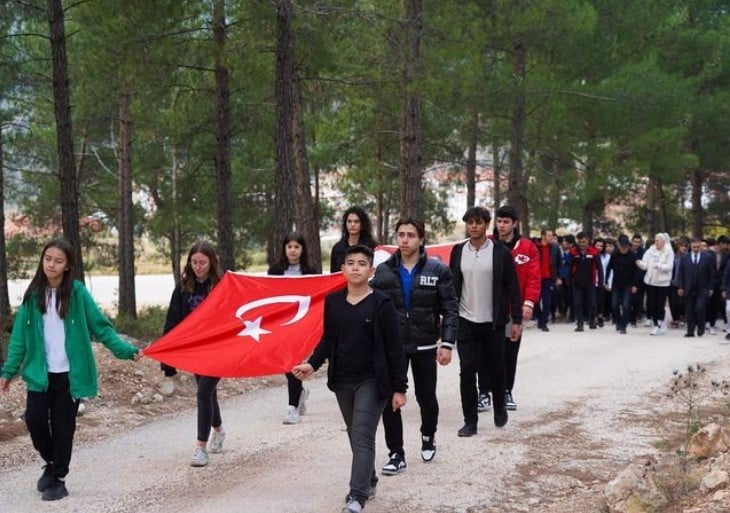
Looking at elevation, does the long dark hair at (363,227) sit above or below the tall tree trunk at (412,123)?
below

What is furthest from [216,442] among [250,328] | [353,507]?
[353,507]

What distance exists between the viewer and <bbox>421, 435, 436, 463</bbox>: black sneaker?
8.08m

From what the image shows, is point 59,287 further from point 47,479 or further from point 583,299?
point 583,299

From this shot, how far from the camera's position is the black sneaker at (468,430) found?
906 cm

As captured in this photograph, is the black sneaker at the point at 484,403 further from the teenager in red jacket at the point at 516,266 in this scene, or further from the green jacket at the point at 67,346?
the green jacket at the point at 67,346

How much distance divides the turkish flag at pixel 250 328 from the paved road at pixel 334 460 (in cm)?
80

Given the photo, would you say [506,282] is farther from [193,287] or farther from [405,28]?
[405,28]

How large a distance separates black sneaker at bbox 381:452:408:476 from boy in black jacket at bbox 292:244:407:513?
1050 millimetres

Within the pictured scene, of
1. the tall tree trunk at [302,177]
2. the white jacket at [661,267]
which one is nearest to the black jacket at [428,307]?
the tall tree trunk at [302,177]

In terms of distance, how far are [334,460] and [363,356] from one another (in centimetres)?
196

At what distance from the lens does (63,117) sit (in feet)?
42.1

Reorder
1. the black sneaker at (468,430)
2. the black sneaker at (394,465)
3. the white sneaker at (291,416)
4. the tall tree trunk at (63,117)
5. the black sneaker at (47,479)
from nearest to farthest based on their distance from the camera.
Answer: the black sneaker at (47,479)
the black sneaker at (394,465)
the black sneaker at (468,430)
the white sneaker at (291,416)
the tall tree trunk at (63,117)

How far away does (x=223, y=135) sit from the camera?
56.9 ft

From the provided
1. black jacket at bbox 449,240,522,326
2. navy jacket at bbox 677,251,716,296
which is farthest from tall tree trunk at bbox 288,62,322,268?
black jacket at bbox 449,240,522,326
